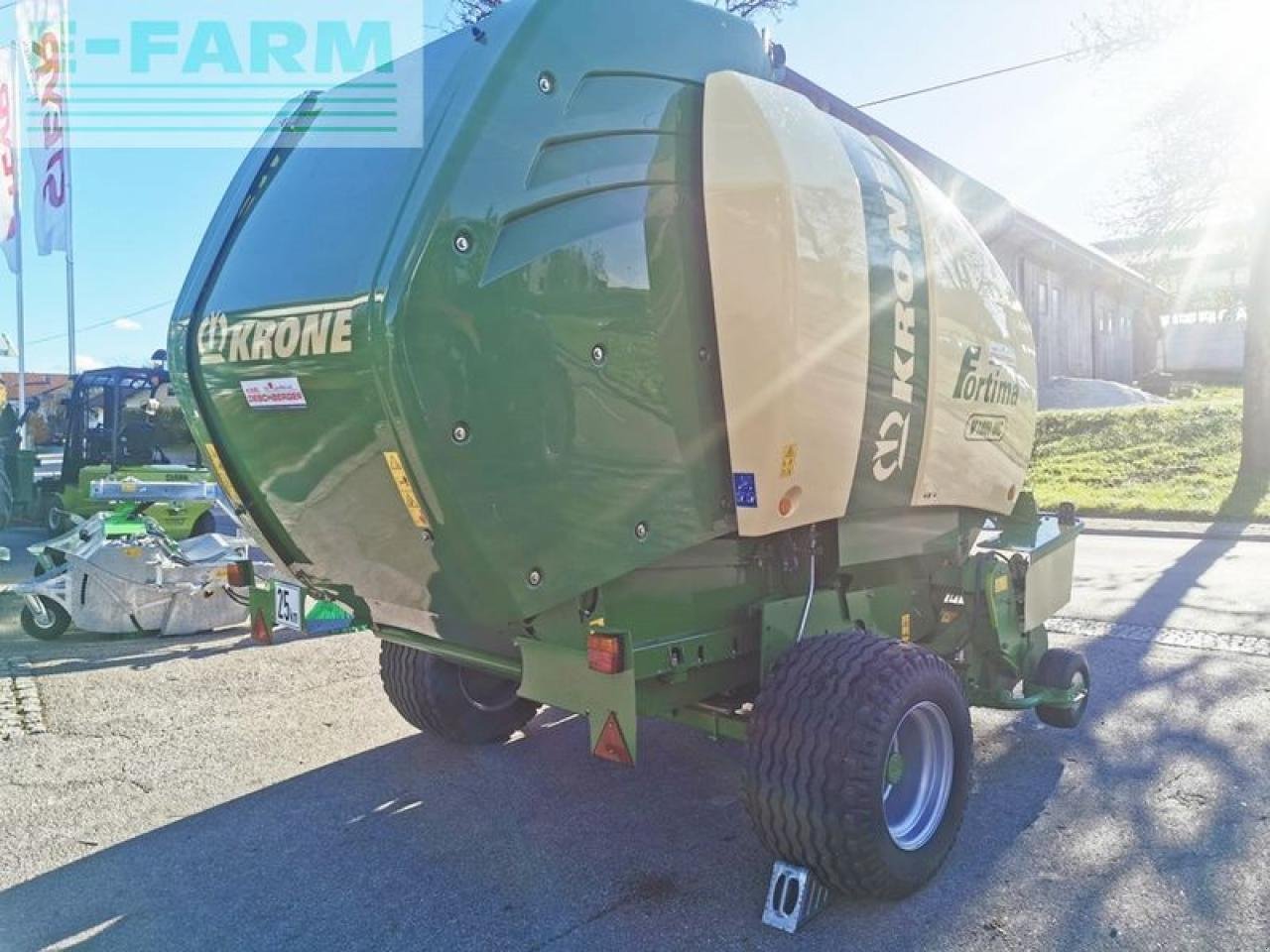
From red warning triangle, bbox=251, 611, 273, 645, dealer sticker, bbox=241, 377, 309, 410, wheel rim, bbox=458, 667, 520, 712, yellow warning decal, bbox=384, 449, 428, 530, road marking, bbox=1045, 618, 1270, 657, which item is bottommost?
road marking, bbox=1045, 618, 1270, 657

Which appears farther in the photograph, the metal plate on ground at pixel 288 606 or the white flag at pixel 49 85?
the white flag at pixel 49 85

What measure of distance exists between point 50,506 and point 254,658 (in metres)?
11.6

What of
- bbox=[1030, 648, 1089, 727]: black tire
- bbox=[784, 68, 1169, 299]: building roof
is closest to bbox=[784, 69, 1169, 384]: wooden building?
bbox=[784, 68, 1169, 299]: building roof

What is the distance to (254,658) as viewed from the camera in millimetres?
6656

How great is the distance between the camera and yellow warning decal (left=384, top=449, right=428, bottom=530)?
262 centimetres

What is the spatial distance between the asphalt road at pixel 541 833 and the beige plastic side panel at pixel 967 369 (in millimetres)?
1345

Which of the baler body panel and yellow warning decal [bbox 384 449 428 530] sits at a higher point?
the baler body panel

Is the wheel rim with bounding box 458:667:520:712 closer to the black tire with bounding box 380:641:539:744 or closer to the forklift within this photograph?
the black tire with bounding box 380:641:539:744

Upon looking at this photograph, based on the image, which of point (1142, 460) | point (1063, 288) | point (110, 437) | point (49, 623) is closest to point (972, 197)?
point (1142, 460)

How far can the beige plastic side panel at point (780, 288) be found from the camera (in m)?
2.93

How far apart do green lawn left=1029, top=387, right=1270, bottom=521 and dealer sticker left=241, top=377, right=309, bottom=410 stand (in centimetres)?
1391

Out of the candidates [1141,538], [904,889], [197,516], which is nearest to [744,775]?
[904,889]

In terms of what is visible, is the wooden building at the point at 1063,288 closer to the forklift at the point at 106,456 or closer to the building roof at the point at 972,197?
the building roof at the point at 972,197

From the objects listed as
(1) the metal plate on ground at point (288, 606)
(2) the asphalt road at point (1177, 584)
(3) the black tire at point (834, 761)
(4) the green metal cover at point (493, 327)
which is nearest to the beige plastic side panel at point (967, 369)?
(3) the black tire at point (834, 761)
